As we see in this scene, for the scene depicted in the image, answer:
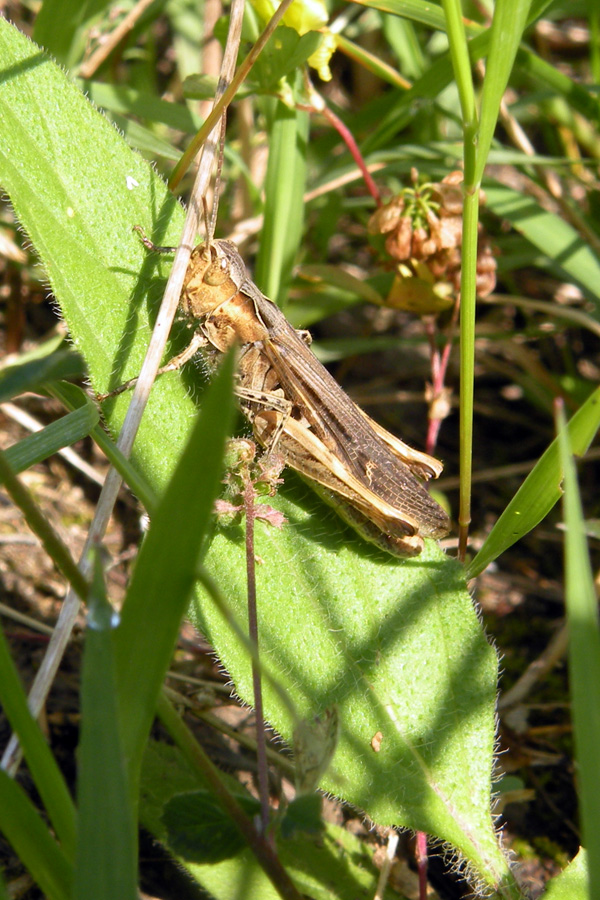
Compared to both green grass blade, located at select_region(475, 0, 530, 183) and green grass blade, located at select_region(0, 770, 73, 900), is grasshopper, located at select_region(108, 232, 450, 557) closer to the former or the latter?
green grass blade, located at select_region(475, 0, 530, 183)

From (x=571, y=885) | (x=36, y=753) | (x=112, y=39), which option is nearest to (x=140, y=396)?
(x=36, y=753)

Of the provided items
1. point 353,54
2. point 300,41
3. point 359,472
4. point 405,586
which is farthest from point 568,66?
point 405,586

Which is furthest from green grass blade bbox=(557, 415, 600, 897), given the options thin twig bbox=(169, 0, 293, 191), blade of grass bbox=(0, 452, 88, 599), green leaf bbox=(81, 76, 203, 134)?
green leaf bbox=(81, 76, 203, 134)

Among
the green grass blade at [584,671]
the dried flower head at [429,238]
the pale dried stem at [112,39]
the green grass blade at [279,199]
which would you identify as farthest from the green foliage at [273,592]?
the pale dried stem at [112,39]

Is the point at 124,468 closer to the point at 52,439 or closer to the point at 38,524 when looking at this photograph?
the point at 52,439

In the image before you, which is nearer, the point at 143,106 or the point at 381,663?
the point at 381,663

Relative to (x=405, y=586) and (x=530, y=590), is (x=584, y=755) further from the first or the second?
(x=530, y=590)
